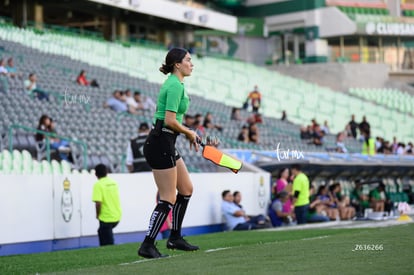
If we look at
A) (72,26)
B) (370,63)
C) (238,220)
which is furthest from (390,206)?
(370,63)

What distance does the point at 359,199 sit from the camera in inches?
969

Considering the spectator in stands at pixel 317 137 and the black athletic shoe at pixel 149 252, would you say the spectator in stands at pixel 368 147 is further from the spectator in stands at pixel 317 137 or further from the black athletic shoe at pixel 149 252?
the black athletic shoe at pixel 149 252

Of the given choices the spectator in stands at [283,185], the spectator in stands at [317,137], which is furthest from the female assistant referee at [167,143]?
the spectator in stands at [317,137]

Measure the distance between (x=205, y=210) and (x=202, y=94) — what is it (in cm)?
1787

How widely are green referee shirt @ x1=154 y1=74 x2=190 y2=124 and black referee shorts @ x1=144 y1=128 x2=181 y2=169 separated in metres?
0.16

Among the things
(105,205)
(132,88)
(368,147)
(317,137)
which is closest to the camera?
(105,205)

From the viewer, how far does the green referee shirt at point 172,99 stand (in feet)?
29.1

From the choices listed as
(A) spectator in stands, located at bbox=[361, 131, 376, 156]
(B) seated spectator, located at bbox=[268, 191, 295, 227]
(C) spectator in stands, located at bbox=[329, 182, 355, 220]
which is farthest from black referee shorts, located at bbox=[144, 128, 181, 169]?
(A) spectator in stands, located at bbox=[361, 131, 376, 156]

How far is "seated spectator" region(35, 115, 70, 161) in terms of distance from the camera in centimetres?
1880

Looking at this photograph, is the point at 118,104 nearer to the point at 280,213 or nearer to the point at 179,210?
the point at 280,213

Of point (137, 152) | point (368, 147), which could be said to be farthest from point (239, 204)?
point (368, 147)

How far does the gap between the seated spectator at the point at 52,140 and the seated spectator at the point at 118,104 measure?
506 centimetres

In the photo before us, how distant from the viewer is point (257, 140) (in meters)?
25.9

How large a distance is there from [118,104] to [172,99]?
1576 cm
